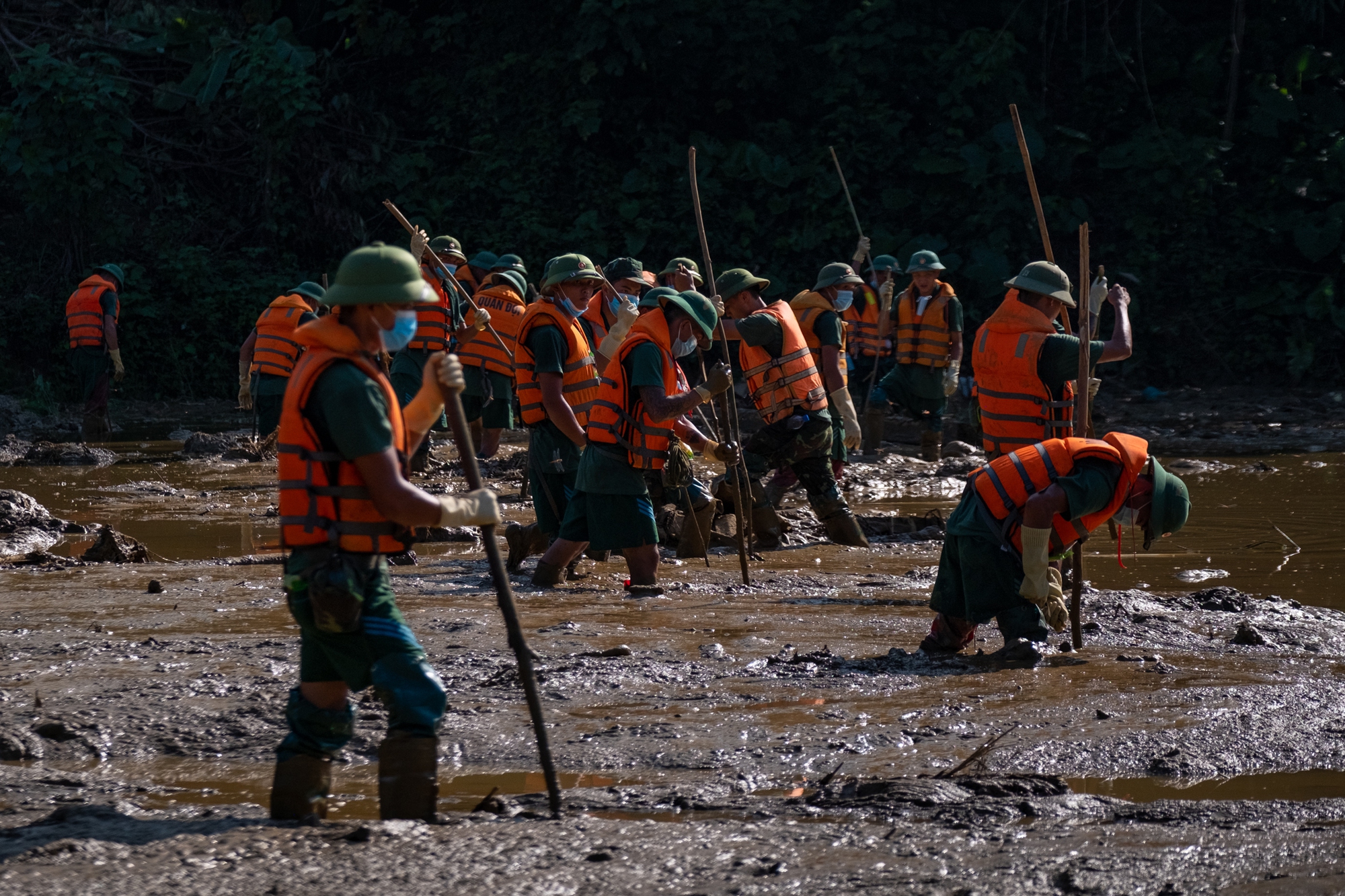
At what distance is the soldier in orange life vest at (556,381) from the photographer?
7.42 metres

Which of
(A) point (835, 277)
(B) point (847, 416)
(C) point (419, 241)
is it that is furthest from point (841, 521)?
(C) point (419, 241)

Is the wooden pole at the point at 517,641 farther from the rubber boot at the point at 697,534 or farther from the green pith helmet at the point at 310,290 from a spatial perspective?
the green pith helmet at the point at 310,290

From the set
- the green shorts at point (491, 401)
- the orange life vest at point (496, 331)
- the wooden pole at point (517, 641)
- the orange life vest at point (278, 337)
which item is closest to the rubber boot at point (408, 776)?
the wooden pole at point (517, 641)

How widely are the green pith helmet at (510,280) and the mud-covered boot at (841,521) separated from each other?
3527 mm

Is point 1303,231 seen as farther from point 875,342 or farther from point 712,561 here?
point 712,561

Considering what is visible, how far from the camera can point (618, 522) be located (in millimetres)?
7094

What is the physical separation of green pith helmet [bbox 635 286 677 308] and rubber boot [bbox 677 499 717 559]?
3.86 ft

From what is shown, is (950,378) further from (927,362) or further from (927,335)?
(927,335)

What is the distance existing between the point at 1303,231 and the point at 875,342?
19.6ft

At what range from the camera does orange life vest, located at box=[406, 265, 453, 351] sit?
11.5 meters

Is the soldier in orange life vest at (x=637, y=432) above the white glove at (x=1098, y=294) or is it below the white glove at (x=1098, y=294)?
below

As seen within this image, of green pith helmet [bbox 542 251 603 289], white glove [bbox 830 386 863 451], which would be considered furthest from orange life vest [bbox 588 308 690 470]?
white glove [bbox 830 386 863 451]

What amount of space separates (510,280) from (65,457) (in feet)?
14.5

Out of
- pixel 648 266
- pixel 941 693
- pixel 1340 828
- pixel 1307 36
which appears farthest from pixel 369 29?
pixel 1340 828
